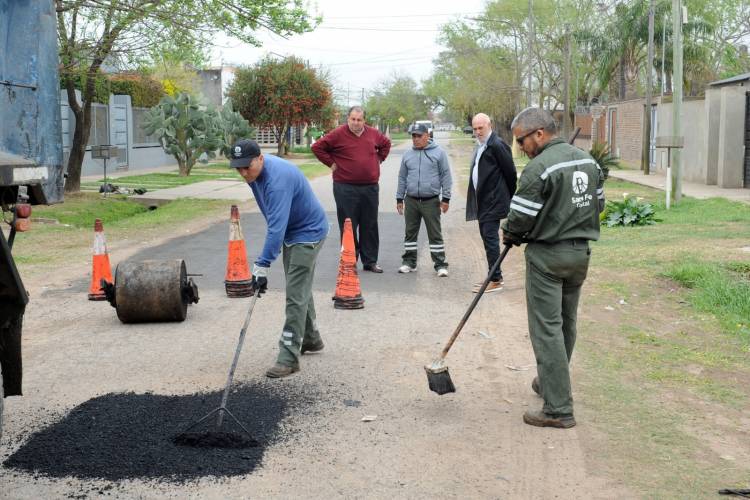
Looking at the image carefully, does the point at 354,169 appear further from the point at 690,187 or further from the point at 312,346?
the point at 690,187

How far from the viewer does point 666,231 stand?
1383cm

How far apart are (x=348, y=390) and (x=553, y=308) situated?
1532mm

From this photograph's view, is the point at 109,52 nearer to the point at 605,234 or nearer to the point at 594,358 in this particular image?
the point at 605,234

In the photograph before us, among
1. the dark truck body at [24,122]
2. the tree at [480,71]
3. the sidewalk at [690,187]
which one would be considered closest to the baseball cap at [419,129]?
the dark truck body at [24,122]

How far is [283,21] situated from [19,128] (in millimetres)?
12876

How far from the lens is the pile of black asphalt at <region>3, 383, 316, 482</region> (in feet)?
15.2

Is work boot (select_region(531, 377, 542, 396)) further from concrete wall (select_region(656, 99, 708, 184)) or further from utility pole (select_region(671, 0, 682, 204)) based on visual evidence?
concrete wall (select_region(656, 99, 708, 184))

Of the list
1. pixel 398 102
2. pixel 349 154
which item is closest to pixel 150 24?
pixel 349 154

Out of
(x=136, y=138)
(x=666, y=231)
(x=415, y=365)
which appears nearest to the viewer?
(x=415, y=365)

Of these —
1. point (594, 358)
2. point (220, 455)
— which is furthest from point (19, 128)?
point (594, 358)

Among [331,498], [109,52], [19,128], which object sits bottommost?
[331,498]

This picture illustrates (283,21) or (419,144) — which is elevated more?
(283,21)

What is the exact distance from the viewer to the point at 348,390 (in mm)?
6059

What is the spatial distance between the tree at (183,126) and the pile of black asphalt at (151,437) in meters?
22.3
